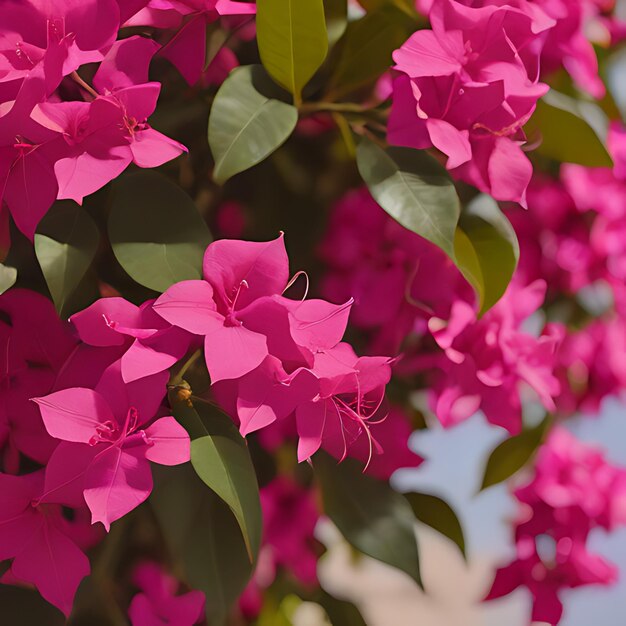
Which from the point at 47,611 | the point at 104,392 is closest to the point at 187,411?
the point at 104,392

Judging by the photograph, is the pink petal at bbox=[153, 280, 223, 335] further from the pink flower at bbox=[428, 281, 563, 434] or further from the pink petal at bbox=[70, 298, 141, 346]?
the pink flower at bbox=[428, 281, 563, 434]

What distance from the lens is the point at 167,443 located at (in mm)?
419

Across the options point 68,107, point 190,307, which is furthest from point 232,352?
point 68,107

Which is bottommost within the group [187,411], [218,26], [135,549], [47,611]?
[135,549]

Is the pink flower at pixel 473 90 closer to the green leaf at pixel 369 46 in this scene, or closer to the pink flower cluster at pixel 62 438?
the green leaf at pixel 369 46

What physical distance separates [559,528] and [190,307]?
0.42 meters

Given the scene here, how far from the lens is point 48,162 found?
0.45m

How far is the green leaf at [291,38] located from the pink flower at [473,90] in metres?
0.05

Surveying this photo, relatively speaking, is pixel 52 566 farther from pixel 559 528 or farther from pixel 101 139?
pixel 559 528

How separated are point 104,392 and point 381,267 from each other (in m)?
0.29

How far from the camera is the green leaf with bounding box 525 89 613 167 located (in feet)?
1.95

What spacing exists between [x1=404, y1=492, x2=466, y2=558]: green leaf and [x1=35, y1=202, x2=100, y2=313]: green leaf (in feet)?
0.91

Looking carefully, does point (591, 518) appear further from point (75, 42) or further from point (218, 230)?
point (75, 42)

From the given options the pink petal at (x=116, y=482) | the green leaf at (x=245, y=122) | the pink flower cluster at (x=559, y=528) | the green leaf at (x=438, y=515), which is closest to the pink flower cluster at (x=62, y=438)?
the pink petal at (x=116, y=482)
